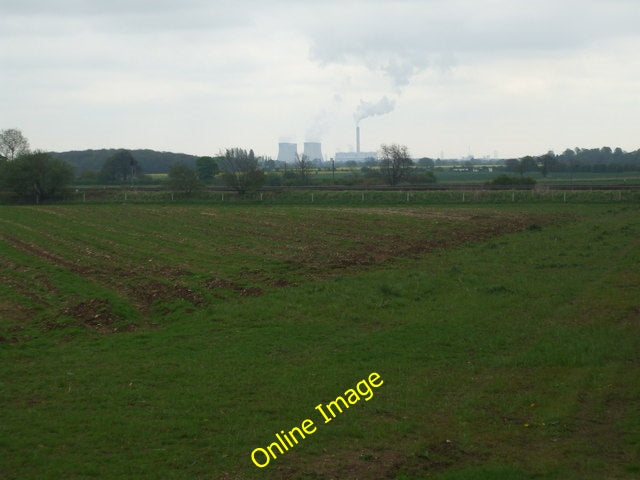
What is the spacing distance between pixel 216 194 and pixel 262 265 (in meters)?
48.8

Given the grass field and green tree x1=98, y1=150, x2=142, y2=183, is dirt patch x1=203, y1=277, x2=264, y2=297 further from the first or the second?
green tree x1=98, y1=150, x2=142, y2=183

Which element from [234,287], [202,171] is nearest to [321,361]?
[234,287]

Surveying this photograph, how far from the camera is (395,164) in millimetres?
92000

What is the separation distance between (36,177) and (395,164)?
44187mm

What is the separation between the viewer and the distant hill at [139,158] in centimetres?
17364

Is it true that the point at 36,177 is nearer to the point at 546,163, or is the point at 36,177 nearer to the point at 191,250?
the point at 191,250

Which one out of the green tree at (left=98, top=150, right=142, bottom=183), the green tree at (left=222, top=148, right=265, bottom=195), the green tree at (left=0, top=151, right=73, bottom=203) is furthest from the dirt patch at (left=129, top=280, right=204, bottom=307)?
the green tree at (left=98, top=150, right=142, bottom=183)

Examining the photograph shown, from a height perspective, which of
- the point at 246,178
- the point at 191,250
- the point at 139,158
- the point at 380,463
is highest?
the point at 139,158

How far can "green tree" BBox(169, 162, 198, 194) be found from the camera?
72.5 metres

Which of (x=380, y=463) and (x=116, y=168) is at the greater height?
(x=116, y=168)

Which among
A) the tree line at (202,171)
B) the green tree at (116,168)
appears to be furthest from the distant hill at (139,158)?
the green tree at (116,168)

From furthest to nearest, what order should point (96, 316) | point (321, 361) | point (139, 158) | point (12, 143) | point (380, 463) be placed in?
point (139, 158)
point (12, 143)
point (96, 316)
point (321, 361)
point (380, 463)

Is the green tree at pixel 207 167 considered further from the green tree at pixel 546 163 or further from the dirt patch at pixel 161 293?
the dirt patch at pixel 161 293

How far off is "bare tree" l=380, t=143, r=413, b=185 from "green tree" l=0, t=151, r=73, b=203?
3985 cm
